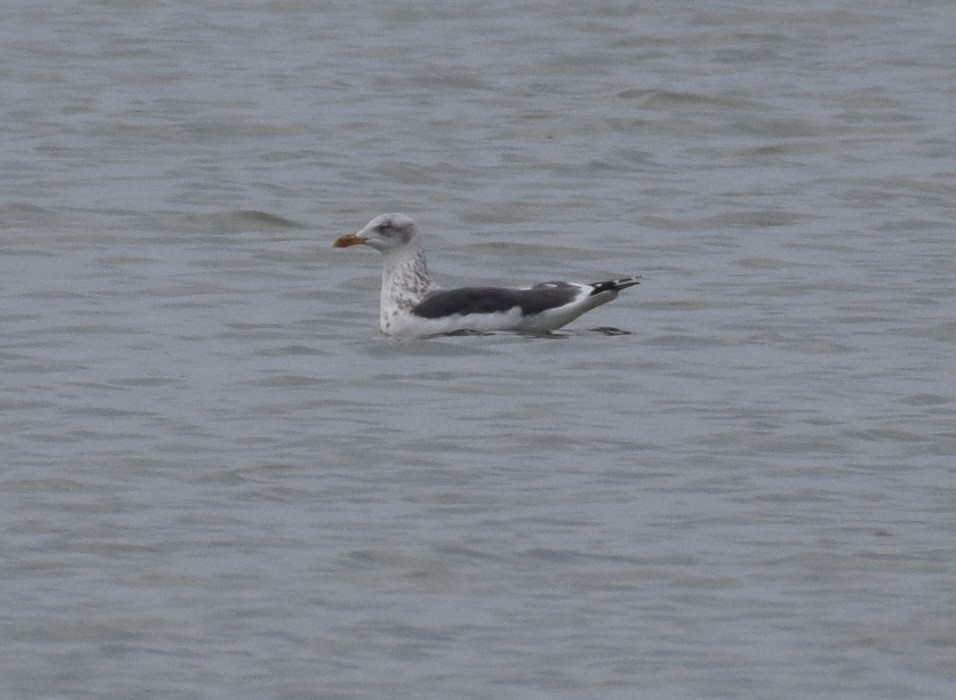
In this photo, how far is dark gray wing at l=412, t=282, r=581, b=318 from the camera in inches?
642

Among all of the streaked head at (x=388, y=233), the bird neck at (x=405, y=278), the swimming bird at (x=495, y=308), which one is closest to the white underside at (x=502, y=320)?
the swimming bird at (x=495, y=308)

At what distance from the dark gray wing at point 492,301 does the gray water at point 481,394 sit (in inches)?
8.0

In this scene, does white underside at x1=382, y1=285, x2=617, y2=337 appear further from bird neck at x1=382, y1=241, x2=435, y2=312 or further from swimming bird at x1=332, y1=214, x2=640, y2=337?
bird neck at x1=382, y1=241, x2=435, y2=312

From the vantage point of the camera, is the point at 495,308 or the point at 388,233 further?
the point at 388,233

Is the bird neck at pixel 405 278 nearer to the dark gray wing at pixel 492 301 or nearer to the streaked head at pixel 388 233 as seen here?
the streaked head at pixel 388 233

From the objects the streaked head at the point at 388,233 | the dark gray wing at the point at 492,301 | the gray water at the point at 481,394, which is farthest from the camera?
the streaked head at the point at 388,233

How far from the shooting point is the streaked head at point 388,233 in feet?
56.6

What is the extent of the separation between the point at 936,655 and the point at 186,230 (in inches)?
464

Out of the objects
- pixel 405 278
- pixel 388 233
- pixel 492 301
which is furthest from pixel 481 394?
pixel 388 233

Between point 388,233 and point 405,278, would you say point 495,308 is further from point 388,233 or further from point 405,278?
point 388,233

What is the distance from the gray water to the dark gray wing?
0.20 meters

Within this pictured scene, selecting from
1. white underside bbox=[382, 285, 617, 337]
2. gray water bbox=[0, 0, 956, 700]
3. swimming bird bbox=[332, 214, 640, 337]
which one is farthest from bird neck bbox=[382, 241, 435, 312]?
gray water bbox=[0, 0, 956, 700]

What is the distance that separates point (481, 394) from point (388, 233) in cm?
305

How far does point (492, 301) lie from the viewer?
16.3m
